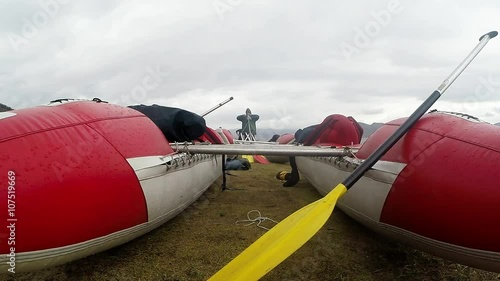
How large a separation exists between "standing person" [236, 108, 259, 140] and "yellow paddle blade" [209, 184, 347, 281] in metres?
12.1

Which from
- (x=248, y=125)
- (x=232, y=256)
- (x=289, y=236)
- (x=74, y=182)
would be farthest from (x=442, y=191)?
(x=248, y=125)

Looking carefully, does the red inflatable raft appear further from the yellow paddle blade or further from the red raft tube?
the red raft tube

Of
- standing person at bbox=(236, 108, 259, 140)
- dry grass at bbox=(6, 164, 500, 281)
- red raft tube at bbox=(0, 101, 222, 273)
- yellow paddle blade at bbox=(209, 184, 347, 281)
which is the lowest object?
standing person at bbox=(236, 108, 259, 140)

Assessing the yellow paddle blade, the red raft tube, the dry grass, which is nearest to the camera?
the red raft tube

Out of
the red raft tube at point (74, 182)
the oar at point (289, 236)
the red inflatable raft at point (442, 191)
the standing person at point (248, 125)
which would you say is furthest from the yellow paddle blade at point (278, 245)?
the standing person at point (248, 125)

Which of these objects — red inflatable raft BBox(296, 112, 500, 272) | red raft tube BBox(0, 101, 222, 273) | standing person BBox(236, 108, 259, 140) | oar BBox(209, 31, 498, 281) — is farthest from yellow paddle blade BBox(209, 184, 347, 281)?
standing person BBox(236, 108, 259, 140)

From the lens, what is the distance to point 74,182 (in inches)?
86.3

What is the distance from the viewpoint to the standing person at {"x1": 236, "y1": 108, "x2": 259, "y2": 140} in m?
15.3

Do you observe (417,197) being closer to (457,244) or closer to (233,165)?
(457,244)

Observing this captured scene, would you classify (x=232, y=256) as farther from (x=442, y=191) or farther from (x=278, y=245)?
(x=442, y=191)

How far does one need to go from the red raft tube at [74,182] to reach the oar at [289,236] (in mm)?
897

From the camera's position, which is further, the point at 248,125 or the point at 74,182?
the point at 248,125

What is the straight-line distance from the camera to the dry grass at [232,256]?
8.59 ft

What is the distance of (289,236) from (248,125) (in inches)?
537
